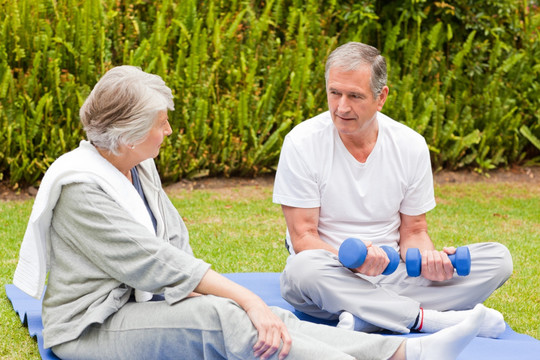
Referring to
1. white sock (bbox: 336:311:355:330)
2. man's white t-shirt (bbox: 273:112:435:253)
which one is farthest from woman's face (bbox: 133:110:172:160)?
white sock (bbox: 336:311:355:330)

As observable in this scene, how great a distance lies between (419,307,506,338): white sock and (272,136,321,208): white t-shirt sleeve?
0.80m

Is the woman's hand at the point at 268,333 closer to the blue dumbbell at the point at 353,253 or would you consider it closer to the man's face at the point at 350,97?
the blue dumbbell at the point at 353,253

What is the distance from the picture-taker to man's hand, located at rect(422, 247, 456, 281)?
3.93 metres

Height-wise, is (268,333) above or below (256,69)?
above

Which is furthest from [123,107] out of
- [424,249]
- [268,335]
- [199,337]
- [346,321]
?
[424,249]

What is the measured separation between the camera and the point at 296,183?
13.6 feet

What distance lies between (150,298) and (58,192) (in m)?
0.59

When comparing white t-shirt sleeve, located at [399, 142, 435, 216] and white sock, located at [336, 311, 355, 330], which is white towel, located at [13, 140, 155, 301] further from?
white t-shirt sleeve, located at [399, 142, 435, 216]

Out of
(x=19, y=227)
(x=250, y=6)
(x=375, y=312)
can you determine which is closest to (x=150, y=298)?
(x=375, y=312)

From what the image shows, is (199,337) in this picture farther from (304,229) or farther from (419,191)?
(419,191)

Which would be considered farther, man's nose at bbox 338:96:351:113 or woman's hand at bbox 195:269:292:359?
man's nose at bbox 338:96:351:113

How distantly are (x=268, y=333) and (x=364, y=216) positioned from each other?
1.41m

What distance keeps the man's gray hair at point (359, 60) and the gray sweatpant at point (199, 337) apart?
4.64 ft

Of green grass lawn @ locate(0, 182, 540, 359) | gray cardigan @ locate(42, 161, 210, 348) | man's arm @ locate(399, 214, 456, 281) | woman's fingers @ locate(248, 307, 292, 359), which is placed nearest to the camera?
woman's fingers @ locate(248, 307, 292, 359)
